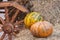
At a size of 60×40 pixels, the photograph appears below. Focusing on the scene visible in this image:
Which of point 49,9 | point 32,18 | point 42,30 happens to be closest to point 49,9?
point 49,9

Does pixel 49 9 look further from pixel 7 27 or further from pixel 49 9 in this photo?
pixel 7 27

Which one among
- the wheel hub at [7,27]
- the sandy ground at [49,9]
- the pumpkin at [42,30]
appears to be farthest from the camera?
the sandy ground at [49,9]

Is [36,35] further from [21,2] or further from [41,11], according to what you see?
[21,2]

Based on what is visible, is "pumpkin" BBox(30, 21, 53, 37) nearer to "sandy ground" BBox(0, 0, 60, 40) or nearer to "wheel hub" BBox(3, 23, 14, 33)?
"sandy ground" BBox(0, 0, 60, 40)

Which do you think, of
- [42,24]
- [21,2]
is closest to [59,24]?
[42,24]

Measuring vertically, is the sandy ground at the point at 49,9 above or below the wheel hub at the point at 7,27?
above

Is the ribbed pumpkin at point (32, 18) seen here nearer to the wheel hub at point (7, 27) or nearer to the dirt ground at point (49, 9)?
the dirt ground at point (49, 9)

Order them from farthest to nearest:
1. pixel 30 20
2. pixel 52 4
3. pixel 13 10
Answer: pixel 13 10 → pixel 52 4 → pixel 30 20

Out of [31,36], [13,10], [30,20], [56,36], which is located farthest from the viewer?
[13,10]

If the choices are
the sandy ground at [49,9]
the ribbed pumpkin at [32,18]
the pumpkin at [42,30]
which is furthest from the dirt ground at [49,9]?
the pumpkin at [42,30]

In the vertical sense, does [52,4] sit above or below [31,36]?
above

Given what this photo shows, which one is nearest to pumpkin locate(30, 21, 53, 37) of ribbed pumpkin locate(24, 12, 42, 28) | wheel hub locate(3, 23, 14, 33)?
ribbed pumpkin locate(24, 12, 42, 28)
